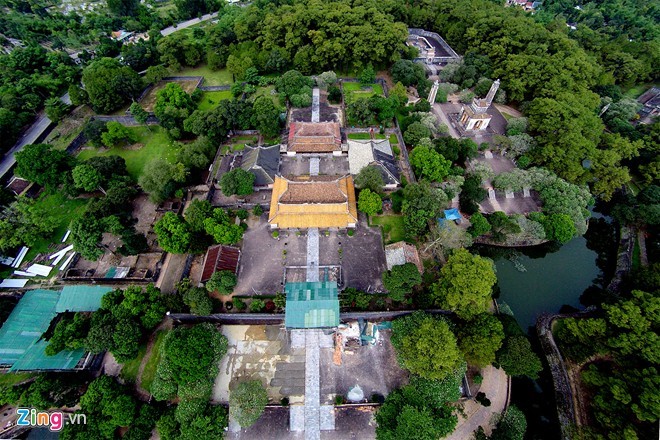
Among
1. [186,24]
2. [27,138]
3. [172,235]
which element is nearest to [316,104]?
[172,235]

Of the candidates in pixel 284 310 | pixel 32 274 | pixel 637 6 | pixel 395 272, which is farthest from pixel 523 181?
pixel 637 6

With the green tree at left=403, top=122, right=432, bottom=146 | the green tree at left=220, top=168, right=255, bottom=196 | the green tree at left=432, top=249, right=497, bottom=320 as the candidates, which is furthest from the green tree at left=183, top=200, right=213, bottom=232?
the green tree at left=403, top=122, right=432, bottom=146

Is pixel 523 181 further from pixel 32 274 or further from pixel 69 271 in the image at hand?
pixel 32 274

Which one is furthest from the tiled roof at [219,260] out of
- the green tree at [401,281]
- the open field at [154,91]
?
the open field at [154,91]

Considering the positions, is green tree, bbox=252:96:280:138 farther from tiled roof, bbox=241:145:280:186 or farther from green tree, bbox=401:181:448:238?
green tree, bbox=401:181:448:238

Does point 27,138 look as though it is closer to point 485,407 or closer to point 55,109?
point 55,109

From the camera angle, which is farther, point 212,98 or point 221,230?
point 212,98
